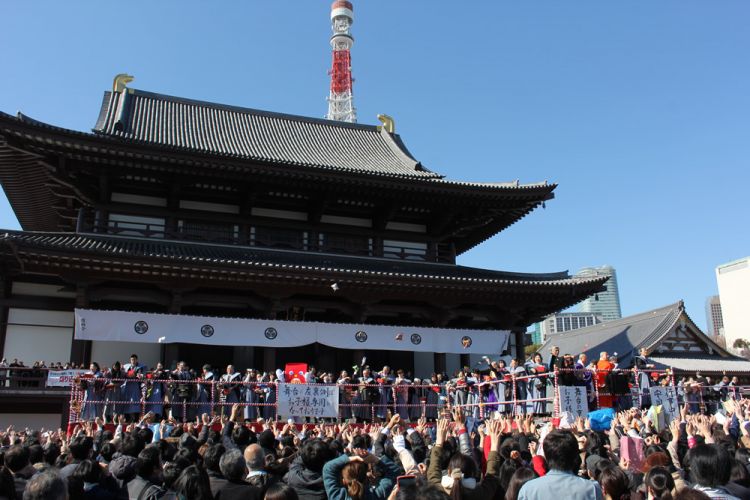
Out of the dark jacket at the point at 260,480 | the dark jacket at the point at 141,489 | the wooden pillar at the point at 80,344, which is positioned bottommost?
the dark jacket at the point at 141,489

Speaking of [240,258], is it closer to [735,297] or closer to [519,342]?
[519,342]

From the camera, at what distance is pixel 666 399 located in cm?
1342

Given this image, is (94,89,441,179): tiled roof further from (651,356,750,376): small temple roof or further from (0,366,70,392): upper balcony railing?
(651,356,750,376): small temple roof

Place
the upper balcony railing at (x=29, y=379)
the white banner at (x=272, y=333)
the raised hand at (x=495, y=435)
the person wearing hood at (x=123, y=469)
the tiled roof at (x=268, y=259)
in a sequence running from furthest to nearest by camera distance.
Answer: the white banner at (x=272, y=333), the tiled roof at (x=268, y=259), the upper balcony railing at (x=29, y=379), the raised hand at (x=495, y=435), the person wearing hood at (x=123, y=469)

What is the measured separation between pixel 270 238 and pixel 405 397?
7.71m

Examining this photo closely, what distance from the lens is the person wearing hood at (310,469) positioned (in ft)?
16.1

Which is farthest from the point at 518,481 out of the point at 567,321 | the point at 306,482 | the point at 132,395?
the point at 567,321

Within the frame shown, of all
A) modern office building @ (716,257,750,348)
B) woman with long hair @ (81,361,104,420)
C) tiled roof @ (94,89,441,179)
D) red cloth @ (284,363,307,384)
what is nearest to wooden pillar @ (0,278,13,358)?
woman with long hair @ (81,361,104,420)

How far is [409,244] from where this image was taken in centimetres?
2266

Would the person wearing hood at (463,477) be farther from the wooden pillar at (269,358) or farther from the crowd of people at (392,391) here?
the wooden pillar at (269,358)

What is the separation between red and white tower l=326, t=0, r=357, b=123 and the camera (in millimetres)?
58812

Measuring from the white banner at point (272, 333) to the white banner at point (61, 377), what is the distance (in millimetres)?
1823

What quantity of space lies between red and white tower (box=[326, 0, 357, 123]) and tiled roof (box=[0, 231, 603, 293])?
128 ft

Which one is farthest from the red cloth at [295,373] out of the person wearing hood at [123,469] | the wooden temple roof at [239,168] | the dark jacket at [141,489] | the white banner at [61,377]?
the dark jacket at [141,489]
